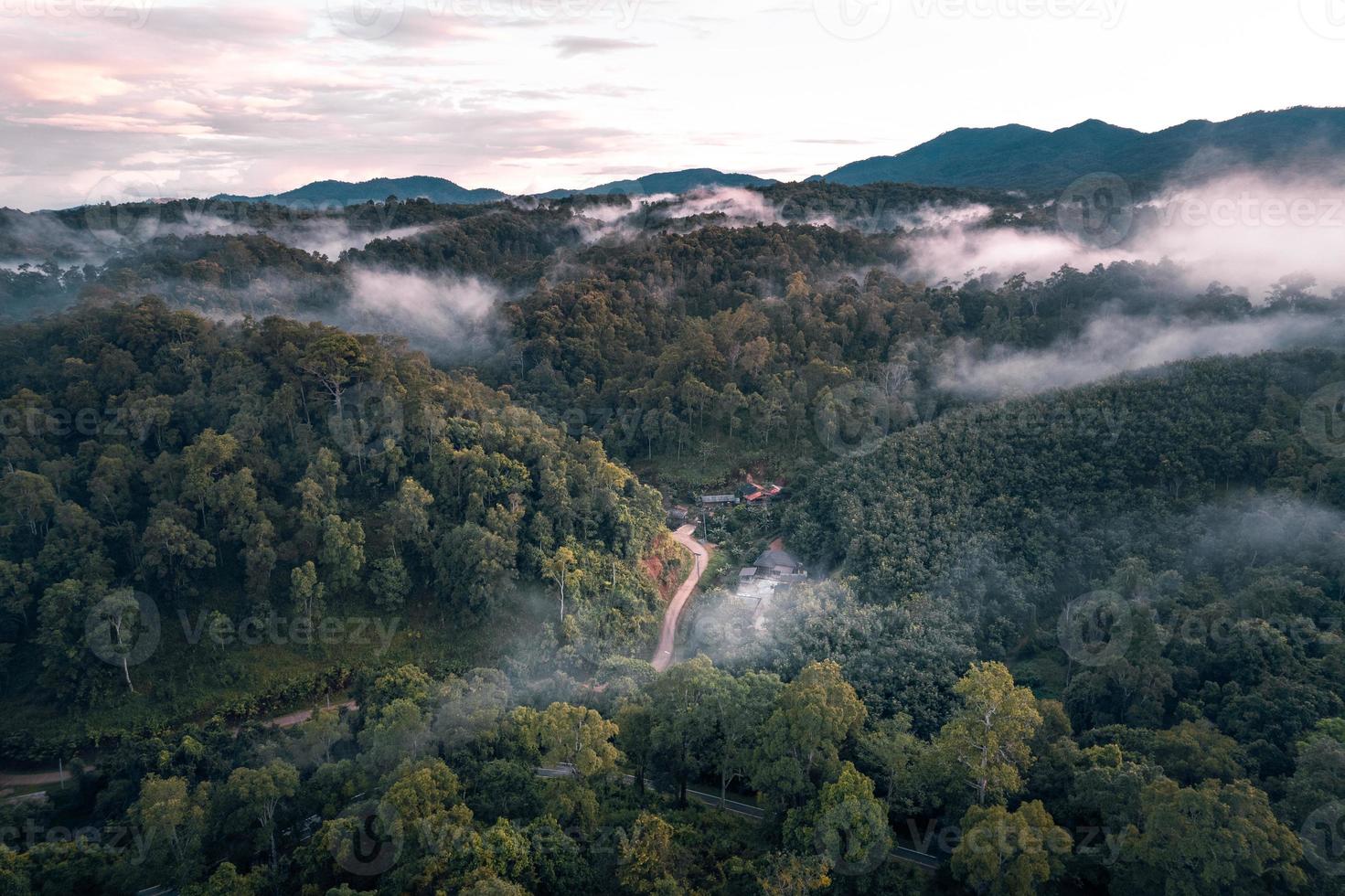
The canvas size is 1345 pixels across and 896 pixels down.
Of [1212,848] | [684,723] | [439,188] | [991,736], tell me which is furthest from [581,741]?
[439,188]

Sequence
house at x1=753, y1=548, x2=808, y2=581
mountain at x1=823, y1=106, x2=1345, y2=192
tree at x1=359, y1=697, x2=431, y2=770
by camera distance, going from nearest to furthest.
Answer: tree at x1=359, y1=697, x2=431, y2=770, house at x1=753, y1=548, x2=808, y2=581, mountain at x1=823, y1=106, x2=1345, y2=192

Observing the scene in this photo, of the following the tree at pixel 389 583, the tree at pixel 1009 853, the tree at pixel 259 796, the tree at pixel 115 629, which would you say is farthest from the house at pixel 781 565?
the tree at pixel 115 629

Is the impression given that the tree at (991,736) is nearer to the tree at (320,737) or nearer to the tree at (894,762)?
the tree at (894,762)

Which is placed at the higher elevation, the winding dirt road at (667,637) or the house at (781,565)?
the house at (781,565)

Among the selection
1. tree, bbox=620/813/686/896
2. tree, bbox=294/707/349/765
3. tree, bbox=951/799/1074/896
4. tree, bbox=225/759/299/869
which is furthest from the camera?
tree, bbox=294/707/349/765

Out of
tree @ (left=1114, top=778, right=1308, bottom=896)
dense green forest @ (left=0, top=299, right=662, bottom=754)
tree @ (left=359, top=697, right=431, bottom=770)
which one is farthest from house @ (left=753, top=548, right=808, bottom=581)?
tree @ (left=1114, top=778, right=1308, bottom=896)

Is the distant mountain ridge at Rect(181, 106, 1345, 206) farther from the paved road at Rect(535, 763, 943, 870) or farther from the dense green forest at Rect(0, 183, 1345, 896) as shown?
the paved road at Rect(535, 763, 943, 870)
